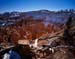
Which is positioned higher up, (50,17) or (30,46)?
(50,17)

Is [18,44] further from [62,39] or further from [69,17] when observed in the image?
[69,17]

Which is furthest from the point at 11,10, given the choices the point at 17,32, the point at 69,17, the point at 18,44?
the point at 69,17

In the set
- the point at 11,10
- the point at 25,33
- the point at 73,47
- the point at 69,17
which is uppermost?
the point at 11,10

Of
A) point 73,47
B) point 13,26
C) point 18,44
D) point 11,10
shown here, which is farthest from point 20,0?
point 73,47

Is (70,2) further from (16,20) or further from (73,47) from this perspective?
(16,20)

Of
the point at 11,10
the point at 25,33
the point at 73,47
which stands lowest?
the point at 73,47

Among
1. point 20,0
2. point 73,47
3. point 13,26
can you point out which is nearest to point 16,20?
point 13,26

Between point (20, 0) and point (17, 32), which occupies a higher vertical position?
point (20, 0)
